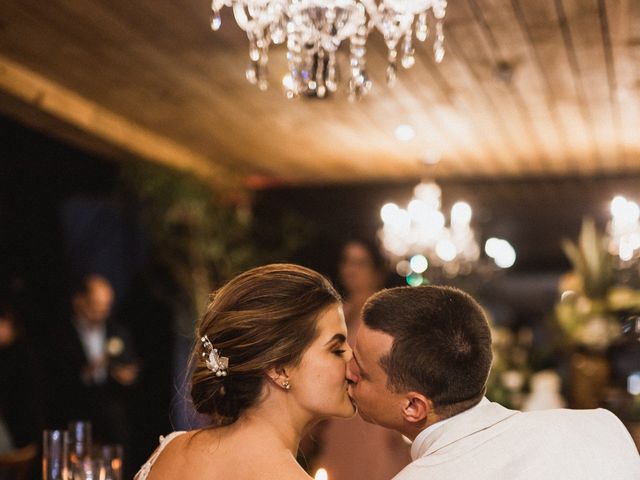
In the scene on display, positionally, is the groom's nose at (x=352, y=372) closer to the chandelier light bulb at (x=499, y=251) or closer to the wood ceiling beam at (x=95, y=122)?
the wood ceiling beam at (x=95, y=122)

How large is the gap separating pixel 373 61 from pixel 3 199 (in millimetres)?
3638

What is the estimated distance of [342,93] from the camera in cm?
522

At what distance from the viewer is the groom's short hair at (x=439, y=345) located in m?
1.77

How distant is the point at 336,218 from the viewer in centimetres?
927

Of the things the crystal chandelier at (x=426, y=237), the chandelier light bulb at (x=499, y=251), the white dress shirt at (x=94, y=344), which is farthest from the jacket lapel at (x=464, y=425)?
the chandelier light bulb at (x=499, y=251)

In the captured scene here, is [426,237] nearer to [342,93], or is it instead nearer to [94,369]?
[342,93]

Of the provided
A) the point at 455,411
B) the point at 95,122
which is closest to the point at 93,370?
the point at 95,122

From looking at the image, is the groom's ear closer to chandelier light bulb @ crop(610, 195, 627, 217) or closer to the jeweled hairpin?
the jeweled hairpin

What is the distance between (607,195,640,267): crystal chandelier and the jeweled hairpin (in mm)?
4893

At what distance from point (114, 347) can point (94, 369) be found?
23cm

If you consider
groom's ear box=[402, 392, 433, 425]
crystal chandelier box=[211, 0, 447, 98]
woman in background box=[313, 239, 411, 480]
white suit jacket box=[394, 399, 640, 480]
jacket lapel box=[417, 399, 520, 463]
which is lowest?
woman in background box=[313, 239, 411, 480]

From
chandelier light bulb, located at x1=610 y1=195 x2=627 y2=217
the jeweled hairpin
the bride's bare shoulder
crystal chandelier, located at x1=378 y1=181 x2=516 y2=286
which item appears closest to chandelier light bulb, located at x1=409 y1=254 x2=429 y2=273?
crystal chandelier, located at x1=378 y1=181 x2=516 y2=286

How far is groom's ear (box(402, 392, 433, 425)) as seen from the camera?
70.7 inches

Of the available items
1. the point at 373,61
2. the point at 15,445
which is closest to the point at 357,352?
the point at 373,61
